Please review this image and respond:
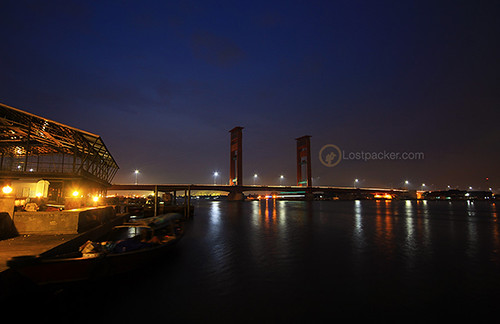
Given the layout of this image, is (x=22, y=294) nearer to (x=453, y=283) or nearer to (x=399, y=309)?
(x=399, y=309)

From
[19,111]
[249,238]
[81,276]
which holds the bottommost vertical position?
[249,238]

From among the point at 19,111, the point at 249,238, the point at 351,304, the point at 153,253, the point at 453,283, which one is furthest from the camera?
the point at 249,238

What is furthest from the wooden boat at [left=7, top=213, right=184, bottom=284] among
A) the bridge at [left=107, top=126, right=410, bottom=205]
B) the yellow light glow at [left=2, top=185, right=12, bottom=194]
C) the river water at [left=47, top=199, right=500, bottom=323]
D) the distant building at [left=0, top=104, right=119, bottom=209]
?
the bridge at [left=107, top=126, right=410, bottom=205]

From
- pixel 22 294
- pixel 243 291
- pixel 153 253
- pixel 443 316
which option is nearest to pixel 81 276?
pixel 22 294

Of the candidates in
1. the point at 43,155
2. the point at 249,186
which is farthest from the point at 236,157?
the point at 43,155

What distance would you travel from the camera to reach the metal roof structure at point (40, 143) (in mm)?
17430

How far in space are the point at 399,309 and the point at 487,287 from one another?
5197mm

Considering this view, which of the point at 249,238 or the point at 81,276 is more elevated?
the point at 81,276

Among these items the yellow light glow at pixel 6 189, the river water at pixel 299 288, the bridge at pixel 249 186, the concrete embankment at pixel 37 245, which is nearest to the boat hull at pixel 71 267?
the concrete embankment at pixel 37 245

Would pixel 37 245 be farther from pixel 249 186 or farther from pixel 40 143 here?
pixel 249 186

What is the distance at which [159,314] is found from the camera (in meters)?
8.30

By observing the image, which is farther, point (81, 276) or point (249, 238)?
point (249, 238)

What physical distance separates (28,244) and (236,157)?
4047 inches

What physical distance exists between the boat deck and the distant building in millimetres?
6213
